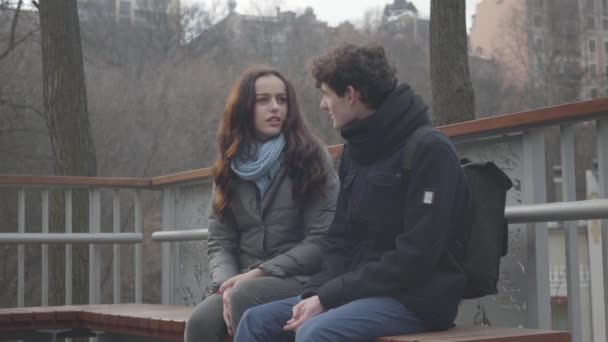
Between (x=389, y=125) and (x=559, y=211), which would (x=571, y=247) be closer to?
(x=559, y=211)

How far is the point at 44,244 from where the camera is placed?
644 centimetres

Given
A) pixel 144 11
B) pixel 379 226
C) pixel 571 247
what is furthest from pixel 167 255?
pixel 144 11

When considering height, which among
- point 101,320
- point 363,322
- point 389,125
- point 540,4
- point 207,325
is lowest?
point 101,320

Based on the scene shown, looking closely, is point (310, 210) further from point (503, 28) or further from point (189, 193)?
point (503, 28)

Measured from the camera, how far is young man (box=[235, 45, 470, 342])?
2.96 metres

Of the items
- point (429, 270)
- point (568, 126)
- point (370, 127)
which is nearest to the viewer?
point (429, 270)

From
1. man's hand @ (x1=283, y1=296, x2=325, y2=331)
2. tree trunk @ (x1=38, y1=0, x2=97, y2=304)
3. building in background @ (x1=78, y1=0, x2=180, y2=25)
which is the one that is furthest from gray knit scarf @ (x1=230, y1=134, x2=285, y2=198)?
building in background @ (x1=78, y1=0, x2=180, y2=25)

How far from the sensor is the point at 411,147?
3064 mm

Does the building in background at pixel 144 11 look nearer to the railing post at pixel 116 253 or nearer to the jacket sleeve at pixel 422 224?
the railing post at pixel 116 253

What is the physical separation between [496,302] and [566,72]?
156ft

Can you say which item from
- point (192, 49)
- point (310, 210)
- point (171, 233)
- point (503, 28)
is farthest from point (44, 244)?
point (503, 28)

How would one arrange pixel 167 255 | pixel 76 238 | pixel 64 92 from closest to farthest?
pixel 76 238 < pixel 167 255 < pixel 64 92

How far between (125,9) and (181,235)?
4353 cm

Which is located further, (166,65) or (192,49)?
(192,49)
